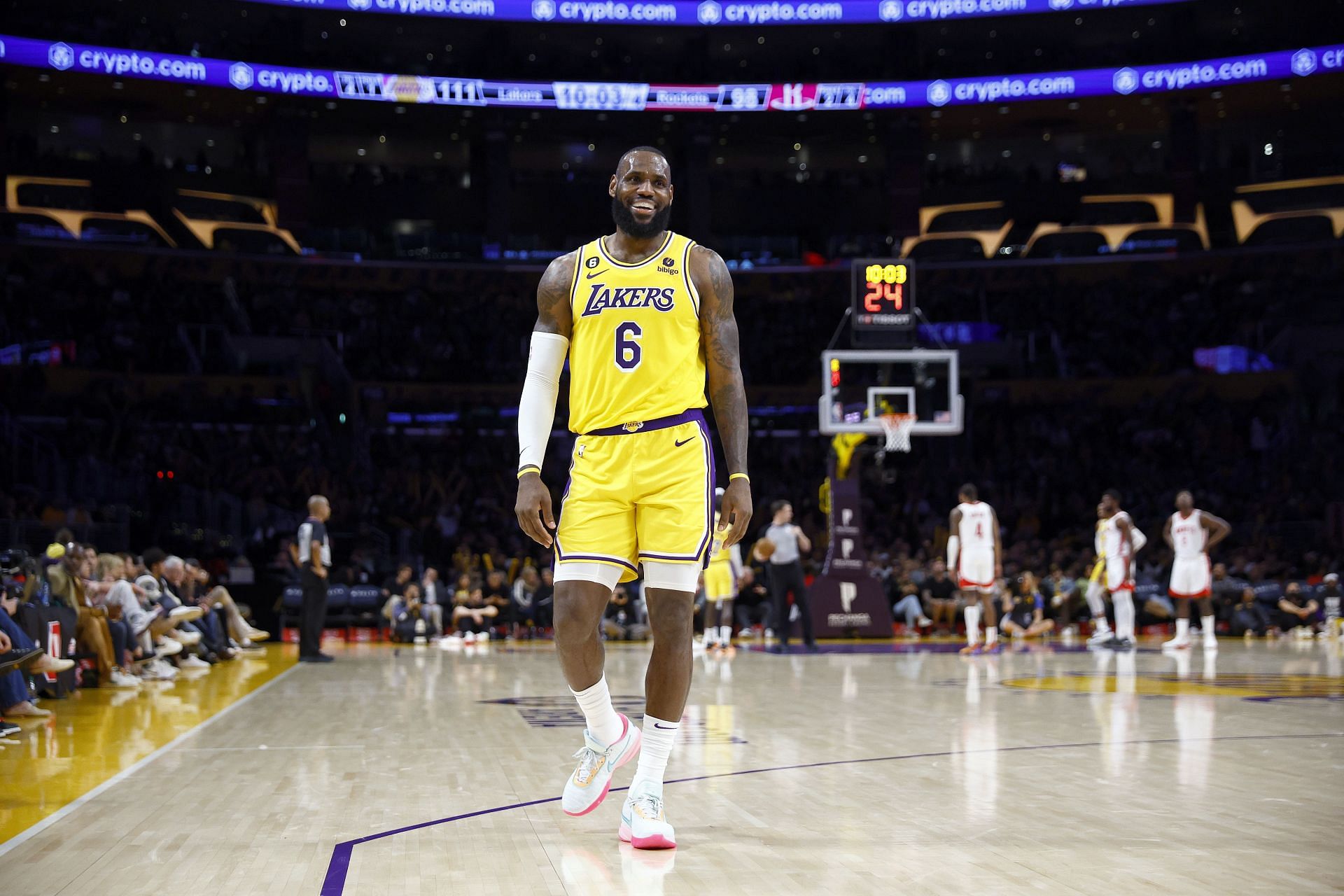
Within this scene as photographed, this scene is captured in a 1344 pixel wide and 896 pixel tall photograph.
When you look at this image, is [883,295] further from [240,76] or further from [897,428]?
[240,76]

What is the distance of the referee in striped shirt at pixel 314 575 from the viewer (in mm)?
13789

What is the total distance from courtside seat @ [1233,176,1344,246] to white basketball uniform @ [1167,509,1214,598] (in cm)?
1526

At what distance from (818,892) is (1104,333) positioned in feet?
94.5

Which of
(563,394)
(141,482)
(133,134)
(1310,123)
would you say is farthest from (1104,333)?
(133,134)

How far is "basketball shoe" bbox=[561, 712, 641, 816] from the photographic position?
4492 millimetres

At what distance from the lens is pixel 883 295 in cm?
1819

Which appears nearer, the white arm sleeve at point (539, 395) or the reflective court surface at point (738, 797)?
the reflective court surface at point (738, 797)

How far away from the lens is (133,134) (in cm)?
3219

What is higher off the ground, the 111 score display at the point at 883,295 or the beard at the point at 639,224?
the 111 score display at the point at 883,295

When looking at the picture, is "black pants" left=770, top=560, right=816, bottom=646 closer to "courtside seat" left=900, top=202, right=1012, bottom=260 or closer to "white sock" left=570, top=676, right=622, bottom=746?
"white sock" left=570, top=676, right=622, bottom=746

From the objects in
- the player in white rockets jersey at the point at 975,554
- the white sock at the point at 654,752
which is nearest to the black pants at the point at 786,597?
the player in white rockets jersey at the point at 975,554

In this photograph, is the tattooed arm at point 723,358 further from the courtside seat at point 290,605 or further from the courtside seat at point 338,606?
the courtside seat at point 338,606

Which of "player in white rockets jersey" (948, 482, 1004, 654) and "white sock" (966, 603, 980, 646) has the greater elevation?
"player in white rockets jersey" (948, 482, 1004, 654)

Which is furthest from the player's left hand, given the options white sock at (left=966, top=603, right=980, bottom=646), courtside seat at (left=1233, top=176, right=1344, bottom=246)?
courtside seat at (left=1233, top=176, right=1344, bottom=246)
